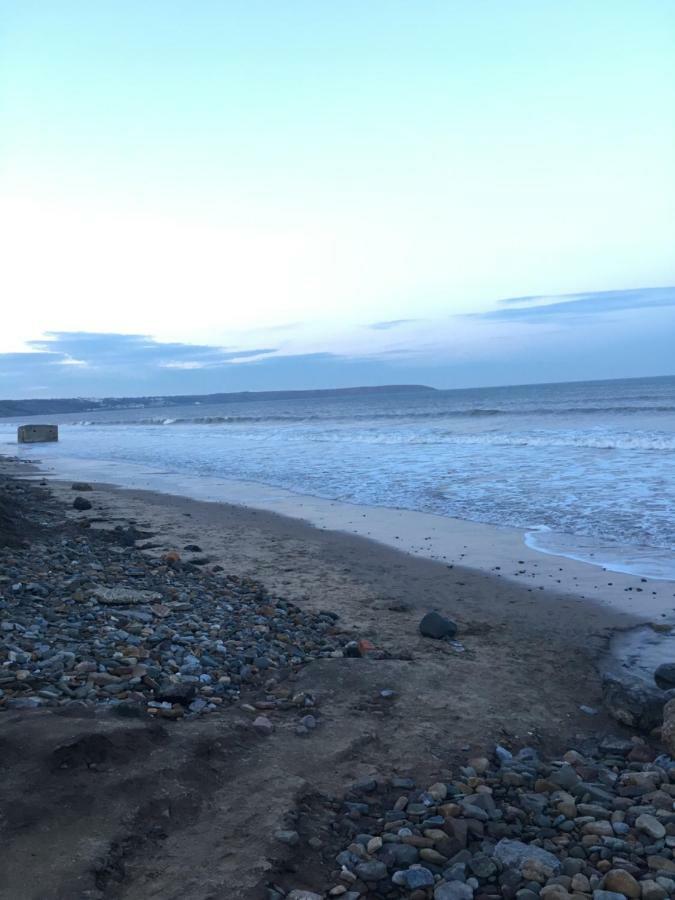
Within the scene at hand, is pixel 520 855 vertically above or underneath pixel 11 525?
underneath

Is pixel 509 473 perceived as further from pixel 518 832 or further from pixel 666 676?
pixel 518 832

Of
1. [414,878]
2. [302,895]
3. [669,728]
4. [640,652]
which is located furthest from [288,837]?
[640,652]

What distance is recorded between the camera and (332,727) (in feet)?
14.9

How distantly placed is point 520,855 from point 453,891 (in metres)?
0.40

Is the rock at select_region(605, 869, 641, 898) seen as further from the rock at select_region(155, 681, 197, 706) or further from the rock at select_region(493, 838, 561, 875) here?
the rock at select_region(155, 681, 197, 706)

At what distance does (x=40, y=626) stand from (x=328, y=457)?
20.7 meters

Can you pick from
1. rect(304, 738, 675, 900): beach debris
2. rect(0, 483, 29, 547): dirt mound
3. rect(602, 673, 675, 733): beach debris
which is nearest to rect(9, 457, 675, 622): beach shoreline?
rect(602, 673, 675, 733): beach debris

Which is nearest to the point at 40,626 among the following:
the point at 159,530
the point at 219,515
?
the point at 159,530

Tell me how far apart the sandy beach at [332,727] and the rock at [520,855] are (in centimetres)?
20

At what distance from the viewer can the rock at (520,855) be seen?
3096mm

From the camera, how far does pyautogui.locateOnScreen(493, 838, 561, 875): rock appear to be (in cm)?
310

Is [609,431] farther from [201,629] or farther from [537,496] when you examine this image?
[201,629]

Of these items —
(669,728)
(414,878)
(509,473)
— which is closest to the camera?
(414,878)

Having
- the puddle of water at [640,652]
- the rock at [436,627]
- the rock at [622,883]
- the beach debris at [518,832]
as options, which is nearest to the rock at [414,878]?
the beach debris at [518,832]
